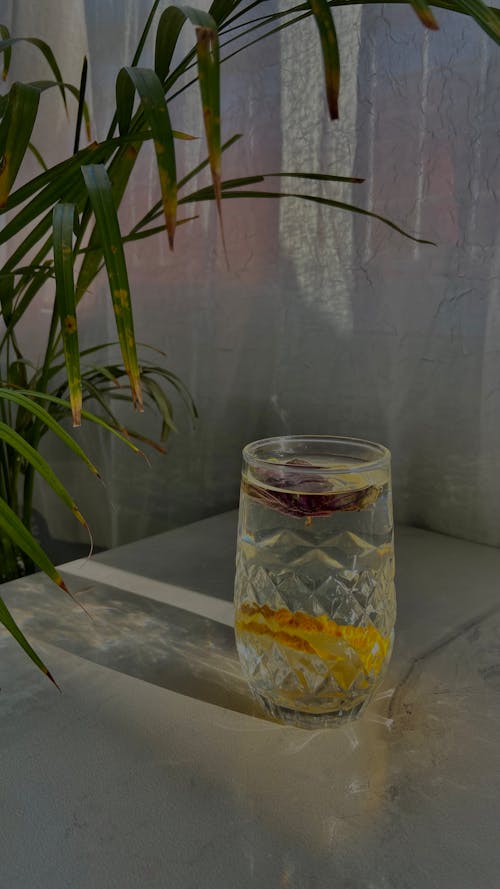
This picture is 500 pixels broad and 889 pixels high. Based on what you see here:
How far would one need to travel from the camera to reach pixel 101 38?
1.37 m

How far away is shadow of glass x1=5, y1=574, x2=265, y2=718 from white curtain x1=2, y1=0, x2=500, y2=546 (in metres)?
0.45

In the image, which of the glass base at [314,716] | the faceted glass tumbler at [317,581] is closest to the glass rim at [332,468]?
the faceted glass tumbler at [317,581]

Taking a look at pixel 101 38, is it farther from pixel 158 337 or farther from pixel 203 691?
pixel 203 691

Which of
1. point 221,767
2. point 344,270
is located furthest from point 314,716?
point 344,270

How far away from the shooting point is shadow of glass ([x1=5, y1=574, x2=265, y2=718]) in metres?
0.63

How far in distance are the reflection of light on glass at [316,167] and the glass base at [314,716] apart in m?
0.65

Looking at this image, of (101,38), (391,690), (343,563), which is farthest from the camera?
(101,38)

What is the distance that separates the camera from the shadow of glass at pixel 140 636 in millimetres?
633

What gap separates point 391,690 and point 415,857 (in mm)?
189

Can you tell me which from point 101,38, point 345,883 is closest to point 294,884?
point 345,883

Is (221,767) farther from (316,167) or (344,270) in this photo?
(316,167)

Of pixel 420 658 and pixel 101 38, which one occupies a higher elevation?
pixel 101 38

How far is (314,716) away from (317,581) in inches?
4.1

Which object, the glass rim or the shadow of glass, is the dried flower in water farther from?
the shadow of glass
